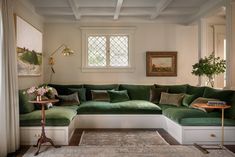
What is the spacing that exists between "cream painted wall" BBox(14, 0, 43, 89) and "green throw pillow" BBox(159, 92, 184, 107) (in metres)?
3.05

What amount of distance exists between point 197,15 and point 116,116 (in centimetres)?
320

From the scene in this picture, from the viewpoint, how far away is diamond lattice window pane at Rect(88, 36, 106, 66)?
23.4 ft

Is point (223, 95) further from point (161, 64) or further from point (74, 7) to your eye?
point (74, 7)

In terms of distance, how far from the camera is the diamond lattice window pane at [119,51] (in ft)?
23.5

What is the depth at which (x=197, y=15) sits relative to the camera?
639 cm

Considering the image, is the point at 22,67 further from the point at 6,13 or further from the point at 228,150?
the point at 228,150

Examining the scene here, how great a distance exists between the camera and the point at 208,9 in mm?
5648

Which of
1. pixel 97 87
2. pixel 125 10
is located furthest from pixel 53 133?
pixel 125 10

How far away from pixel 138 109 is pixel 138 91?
1.10 m

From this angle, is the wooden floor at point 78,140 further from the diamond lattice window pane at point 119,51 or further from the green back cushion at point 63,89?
the diamond lattice window pane at point 119,51

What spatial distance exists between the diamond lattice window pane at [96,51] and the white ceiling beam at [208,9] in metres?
2.46

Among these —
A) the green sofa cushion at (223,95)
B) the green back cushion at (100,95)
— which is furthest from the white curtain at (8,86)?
the green sofa cushion at (223,95)

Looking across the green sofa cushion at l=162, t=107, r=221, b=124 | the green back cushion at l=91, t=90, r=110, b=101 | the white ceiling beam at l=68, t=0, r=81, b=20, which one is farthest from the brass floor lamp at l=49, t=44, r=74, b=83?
the green sofa cushion at l=162, t=107, r=221, b=124

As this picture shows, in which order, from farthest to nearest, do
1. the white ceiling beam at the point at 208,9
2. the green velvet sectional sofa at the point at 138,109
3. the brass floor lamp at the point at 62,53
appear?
the brass floor lamp at the point at 62,53, the white ceiling beam at the point at 208,9, the green velvet sectional sofa at the point at 138,109
